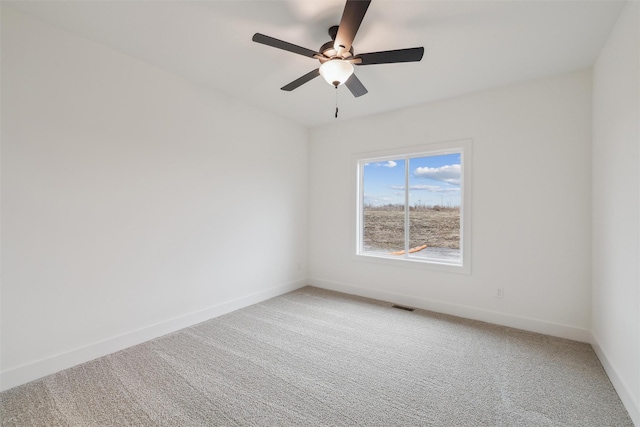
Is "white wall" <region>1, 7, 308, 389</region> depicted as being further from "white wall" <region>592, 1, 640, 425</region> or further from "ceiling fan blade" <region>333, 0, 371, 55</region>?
"white wall" <region>592, 1, 640, 425</region>

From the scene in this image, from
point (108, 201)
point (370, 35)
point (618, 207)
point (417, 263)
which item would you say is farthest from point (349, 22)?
point (417, 263)

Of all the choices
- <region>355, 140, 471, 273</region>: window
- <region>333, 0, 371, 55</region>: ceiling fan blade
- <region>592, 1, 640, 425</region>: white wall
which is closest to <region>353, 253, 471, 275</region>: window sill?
<region>355, 140, 471, 273</region>: window

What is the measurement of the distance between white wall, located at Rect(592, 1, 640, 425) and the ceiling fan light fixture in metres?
1.74

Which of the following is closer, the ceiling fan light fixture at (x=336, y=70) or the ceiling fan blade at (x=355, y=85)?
the ceiling fan light fixture at (x=336, y=70)

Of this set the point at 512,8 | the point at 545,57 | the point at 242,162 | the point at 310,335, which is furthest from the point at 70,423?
the point at 545,57

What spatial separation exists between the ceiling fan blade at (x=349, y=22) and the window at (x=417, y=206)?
207cm

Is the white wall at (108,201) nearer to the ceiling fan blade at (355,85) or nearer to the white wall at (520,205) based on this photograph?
the ceiling fan blade at (355,85)

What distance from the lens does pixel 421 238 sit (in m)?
3.77

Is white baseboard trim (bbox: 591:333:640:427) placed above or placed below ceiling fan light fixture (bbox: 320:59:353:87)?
below

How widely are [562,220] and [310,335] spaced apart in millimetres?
2716

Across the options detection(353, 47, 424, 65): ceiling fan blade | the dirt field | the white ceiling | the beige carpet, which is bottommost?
the beige carpet

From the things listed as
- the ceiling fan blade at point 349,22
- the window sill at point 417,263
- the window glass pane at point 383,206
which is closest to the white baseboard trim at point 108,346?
the window sill at point 417,263

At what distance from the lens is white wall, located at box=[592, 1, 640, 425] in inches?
68.6

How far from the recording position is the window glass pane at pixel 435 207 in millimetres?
3525
